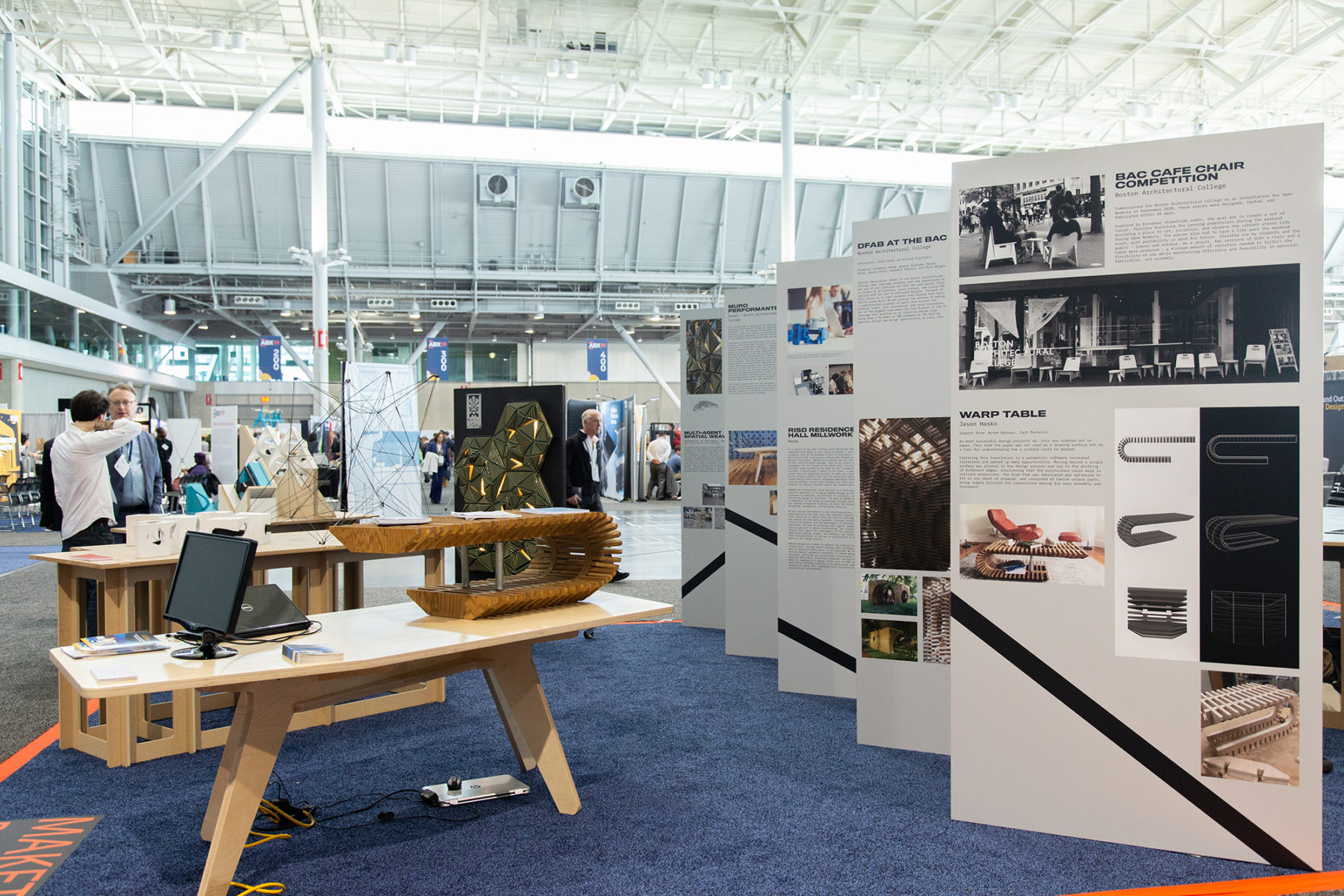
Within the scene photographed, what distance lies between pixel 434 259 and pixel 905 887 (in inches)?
723

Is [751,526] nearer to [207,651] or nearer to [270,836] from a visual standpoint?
[270,836]

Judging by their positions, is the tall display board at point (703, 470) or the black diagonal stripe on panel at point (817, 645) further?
the tall display board at point (703, 470)

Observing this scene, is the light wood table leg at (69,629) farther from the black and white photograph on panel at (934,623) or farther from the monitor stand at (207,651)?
the black and white photograph on panel at (934,623)

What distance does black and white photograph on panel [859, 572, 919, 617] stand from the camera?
354cm

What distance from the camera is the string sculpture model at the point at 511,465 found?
3936mm

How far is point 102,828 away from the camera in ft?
9.23

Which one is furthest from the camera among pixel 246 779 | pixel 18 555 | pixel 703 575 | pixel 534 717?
pixel 18 555

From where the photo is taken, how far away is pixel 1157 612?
8.69 feet

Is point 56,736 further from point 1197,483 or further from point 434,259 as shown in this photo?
point 434,259

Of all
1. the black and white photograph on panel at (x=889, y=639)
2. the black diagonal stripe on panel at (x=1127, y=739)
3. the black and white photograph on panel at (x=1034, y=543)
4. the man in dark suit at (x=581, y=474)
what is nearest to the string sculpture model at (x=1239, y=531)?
the black and white photograph on panel at (x=1034, y=543)

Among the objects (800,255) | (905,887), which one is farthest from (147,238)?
(905,887)

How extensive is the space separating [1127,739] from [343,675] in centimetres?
244

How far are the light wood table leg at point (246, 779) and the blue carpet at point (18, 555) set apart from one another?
7.19 meters

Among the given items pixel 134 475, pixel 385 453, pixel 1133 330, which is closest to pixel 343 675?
pixel 1133 330
